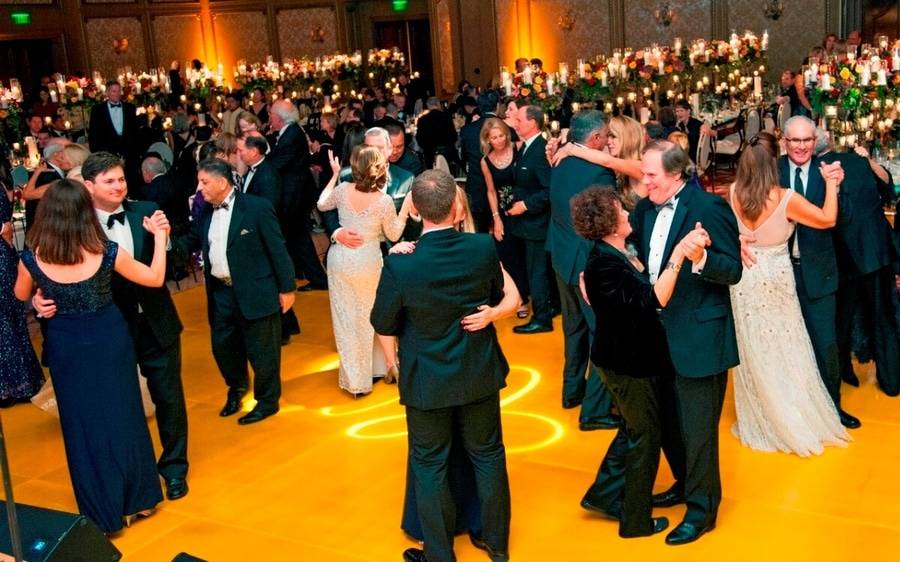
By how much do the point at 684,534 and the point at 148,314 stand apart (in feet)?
7.97

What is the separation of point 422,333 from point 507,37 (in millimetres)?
15772

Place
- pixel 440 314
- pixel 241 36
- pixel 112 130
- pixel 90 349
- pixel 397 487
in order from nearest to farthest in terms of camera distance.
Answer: pixel 440 314 → pixel 90 349 → pixel 397 487 → pixel 112 130 → pixel 241 36

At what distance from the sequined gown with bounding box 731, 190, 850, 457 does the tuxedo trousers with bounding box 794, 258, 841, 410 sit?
19 centimetres

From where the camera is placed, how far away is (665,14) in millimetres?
17625

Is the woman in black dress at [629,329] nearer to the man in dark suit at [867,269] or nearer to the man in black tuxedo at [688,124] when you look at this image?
the man in dark suit at [867,269]

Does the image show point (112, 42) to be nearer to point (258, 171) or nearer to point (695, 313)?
point (258, 171)

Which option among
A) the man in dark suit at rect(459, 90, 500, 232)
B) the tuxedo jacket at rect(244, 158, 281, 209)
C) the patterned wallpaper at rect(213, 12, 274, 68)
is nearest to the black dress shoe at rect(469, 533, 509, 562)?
the tuxedo jacket at rect(244, 158, 281, 209)

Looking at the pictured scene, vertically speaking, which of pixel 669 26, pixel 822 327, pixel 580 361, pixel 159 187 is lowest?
pixel 580 361

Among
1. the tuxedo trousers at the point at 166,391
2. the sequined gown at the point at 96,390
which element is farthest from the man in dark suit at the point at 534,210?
the sequined gown at the point at 96,390

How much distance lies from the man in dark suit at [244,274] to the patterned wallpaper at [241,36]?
50.2 ft

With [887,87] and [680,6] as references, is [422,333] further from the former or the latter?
[680,6]

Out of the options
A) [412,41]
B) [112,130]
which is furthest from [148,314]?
[412,41]

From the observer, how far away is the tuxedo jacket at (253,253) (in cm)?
554

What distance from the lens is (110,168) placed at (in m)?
4.64
